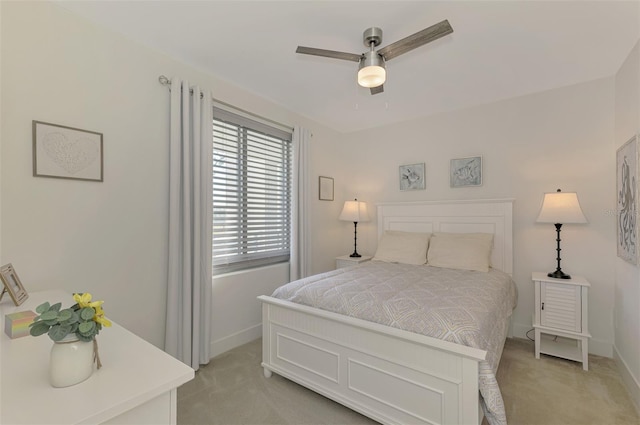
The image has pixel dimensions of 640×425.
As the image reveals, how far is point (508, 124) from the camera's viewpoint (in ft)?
10.2

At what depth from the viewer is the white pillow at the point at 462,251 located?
9.25ft

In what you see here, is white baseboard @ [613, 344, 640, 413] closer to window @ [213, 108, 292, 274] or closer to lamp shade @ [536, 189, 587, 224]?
lamp shade @ [536, 189, 587, 224]

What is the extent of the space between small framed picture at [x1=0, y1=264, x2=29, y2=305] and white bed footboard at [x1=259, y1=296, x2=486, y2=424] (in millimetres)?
1350

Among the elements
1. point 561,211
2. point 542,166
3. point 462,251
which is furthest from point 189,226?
point 542,166

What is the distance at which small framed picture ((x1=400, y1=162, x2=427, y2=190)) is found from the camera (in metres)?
3.69

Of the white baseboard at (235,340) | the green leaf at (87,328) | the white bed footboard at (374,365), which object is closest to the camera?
the green leaf at (87,328)

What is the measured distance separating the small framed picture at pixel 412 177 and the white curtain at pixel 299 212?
52.8 inches

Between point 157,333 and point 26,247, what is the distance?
1.02 m

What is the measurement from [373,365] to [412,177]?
2.61 m

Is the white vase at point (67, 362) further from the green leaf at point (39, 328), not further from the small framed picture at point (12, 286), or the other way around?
the small framed picture at point (12, 286)

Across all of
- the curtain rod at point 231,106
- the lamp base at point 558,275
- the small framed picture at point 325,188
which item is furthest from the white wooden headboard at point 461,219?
the curtain rod at point 231,106

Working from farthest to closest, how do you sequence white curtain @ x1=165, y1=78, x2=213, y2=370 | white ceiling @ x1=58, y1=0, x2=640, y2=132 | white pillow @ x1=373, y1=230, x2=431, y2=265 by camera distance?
white pillow @ x1=373, y1=230, x2=431, y2=265, white curtain @ x1=165, y1=78, x2=213, y2=370, white ceiling @ x1=58, y1=0, x2=640, y2=132

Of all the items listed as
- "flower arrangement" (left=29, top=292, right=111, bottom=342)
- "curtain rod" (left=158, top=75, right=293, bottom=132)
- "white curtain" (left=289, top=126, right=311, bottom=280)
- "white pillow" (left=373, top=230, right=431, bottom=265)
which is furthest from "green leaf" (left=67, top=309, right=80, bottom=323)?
"white pillow" (left=373, top=230, right=431, bottom=265)

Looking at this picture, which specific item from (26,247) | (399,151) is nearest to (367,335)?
(26,247)
